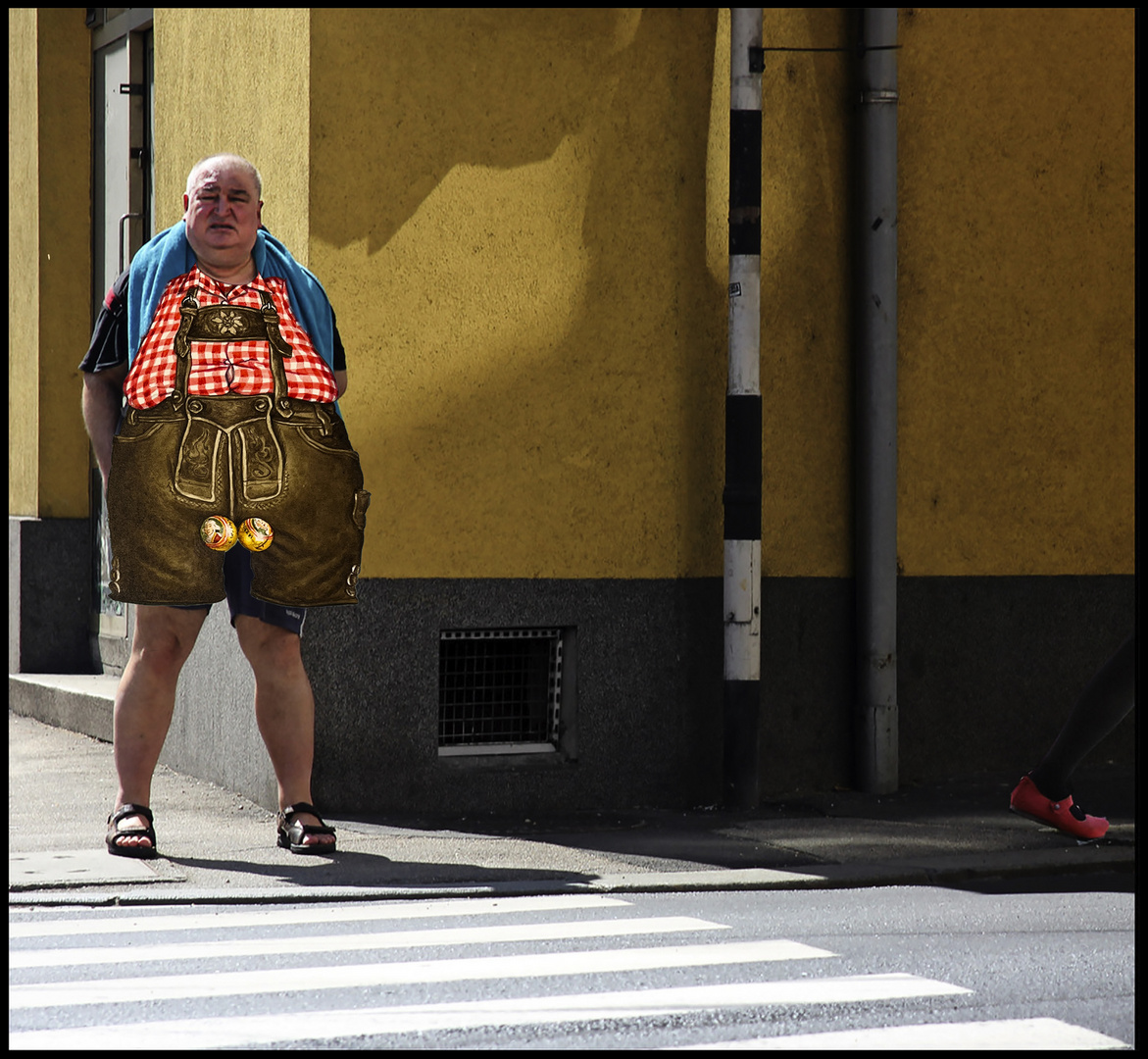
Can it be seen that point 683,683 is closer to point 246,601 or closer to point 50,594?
point 246,601

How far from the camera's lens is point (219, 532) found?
21.5 feet

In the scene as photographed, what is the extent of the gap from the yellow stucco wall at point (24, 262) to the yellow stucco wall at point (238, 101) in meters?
2.57

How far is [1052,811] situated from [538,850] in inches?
76.8

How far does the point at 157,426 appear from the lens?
648 cm

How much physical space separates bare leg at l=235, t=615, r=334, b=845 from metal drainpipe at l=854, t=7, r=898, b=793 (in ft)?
9.47

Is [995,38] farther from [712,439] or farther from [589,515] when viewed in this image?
Result: [589,515]

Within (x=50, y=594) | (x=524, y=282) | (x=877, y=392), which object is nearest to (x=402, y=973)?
(x=524, y=282)

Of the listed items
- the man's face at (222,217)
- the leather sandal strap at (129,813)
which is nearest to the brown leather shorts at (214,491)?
the man's face at (222,217)

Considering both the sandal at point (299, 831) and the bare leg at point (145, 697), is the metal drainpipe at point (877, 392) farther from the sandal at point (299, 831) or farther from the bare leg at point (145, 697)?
the bare leg at point (145, 697)

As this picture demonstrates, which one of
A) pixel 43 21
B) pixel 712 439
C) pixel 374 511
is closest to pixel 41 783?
pixel 374 511

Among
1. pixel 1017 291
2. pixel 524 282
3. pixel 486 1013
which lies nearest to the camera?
pixel 486 1013

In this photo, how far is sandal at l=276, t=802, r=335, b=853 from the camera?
262 inches

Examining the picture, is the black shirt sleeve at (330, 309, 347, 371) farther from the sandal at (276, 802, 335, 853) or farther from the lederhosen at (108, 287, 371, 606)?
the sandal at (276, 802, 335, 853)

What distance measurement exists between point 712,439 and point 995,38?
255cm
